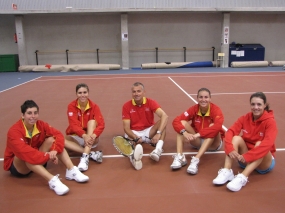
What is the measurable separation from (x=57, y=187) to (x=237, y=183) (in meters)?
2.02

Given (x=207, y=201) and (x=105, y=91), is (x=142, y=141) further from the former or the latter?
(x=105, y=91)

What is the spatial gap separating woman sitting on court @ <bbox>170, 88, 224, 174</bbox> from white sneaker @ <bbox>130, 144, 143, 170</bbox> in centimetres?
43

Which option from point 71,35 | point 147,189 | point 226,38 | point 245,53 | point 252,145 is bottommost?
point 147,189

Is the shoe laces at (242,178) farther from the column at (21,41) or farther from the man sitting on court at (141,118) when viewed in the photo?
the column at (21,41)

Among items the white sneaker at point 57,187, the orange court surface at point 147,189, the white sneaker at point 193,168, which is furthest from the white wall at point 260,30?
the white sneaker at point 57,187

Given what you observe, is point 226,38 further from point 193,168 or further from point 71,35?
point 193,168

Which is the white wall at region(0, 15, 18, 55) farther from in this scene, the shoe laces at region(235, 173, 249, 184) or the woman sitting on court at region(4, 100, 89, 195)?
the shoe laces at region(235, 173, 249, 184)

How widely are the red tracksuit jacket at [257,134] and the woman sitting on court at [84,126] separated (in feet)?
6.12

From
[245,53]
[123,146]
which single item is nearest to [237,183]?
[123,146]

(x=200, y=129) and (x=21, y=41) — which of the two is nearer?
(x=200, y=129)

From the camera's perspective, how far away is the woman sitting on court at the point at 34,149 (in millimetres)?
3258

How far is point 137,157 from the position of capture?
3789 millimetres

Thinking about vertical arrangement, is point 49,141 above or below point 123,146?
above

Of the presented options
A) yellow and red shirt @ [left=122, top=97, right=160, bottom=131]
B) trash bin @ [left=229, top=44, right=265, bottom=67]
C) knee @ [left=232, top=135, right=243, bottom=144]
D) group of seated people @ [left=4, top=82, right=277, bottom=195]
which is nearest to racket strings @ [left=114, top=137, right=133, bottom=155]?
group of seated people @ [left=4, top=82, right=277, bottom=195]
